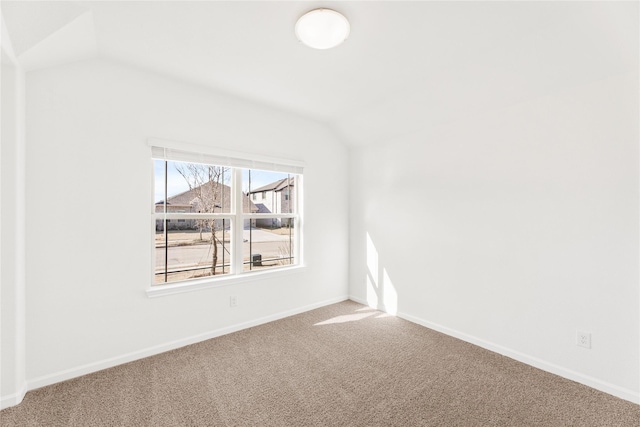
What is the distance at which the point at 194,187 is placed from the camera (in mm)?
2924

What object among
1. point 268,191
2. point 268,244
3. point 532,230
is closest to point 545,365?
point 532,230

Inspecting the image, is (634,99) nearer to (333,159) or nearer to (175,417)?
(333,159)

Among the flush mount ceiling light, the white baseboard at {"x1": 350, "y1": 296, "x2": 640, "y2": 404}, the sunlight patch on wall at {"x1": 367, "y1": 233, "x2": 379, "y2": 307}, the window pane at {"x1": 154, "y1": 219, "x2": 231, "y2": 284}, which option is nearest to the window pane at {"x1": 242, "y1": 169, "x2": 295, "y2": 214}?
the window pane at {"x1": 154, "y1": 219, "x2": 231, "y2": 284}

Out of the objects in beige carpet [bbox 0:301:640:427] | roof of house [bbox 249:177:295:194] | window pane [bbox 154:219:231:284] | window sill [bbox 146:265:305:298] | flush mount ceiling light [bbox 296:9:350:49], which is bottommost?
beige carpet [bbox 0:301:640:427]

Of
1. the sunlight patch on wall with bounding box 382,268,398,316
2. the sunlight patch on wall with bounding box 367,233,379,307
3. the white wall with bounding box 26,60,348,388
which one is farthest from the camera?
the sunlight patch on wall with bounding box 367,233,379,307

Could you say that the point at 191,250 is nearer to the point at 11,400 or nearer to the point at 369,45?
the point at 11,400

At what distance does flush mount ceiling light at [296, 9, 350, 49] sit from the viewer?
1764mm

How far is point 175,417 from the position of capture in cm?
176

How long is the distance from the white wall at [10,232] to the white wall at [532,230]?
11.0 ft

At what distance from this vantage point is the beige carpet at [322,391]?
1.76 meters

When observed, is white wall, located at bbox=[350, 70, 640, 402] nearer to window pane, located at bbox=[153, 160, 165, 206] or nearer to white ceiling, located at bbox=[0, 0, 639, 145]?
white ceiling, located at bbox=[0, 0, 639, 145]

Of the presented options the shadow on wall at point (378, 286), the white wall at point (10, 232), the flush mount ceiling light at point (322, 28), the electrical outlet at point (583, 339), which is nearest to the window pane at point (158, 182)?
the white wall at point (10, 232)

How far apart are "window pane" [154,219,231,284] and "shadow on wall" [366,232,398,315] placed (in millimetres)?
1842

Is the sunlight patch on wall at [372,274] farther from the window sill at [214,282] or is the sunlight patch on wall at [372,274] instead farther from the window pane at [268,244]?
the window pane at [268,244]
